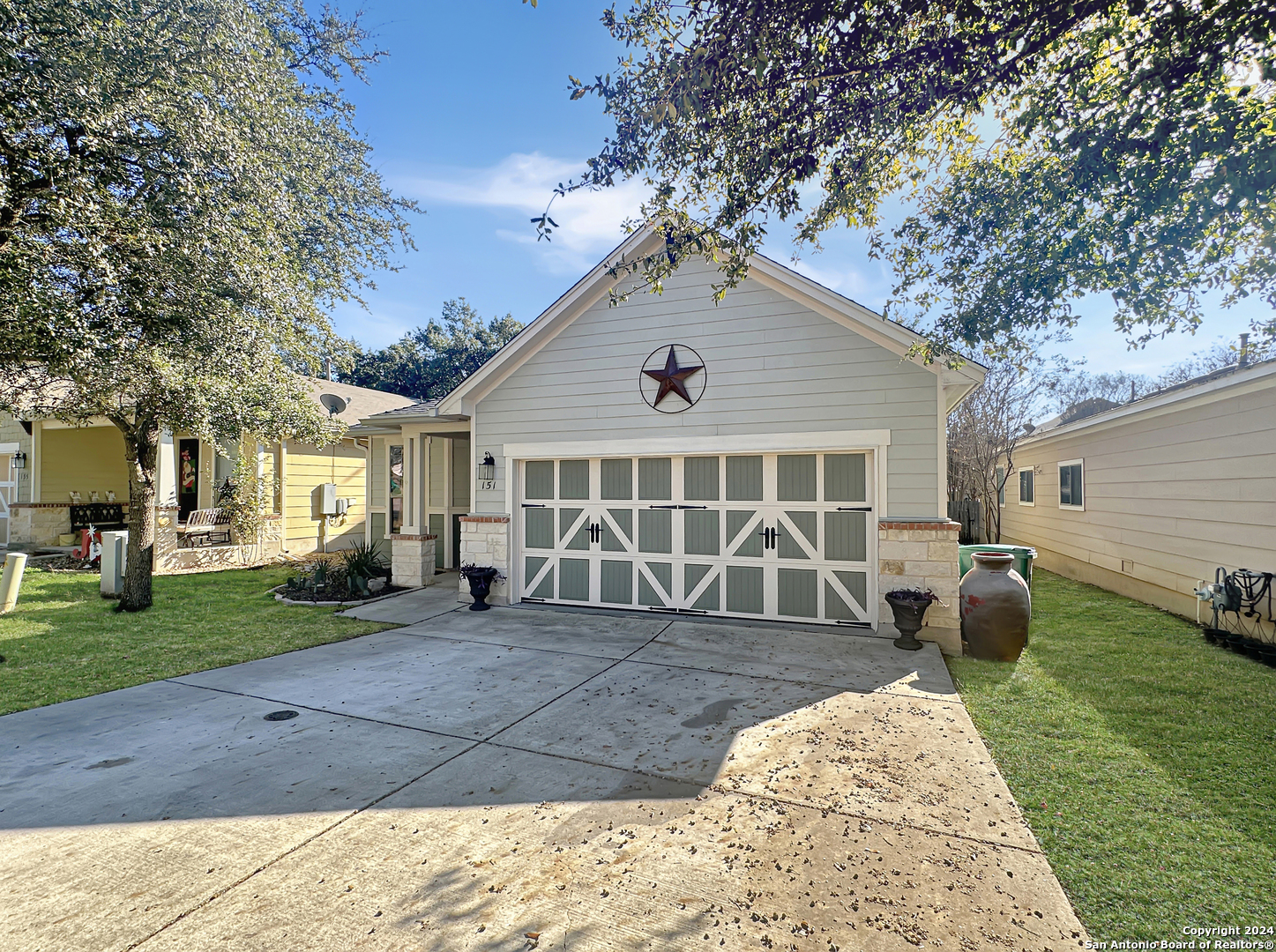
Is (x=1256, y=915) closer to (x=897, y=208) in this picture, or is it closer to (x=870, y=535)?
(x=870, y=535)

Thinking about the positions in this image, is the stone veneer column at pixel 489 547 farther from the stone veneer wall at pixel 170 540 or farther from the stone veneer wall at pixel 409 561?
the stone veneer wall at pixel 170 540

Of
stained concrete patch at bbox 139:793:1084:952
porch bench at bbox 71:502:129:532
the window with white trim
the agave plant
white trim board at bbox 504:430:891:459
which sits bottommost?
stained concrete patch at bbox 139:793:1084:952

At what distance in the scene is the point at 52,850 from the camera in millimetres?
2832

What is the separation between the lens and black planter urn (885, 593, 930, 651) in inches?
257

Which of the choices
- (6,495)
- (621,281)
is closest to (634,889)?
(621,281)

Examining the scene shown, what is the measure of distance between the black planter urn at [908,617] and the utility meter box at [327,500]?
1305 cm

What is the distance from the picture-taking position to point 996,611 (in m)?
6.16

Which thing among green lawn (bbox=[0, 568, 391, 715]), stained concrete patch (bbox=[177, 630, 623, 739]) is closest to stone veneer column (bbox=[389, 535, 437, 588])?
green lawn (bbox=[0, 568, 391, 715])

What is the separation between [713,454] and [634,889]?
5745 mm

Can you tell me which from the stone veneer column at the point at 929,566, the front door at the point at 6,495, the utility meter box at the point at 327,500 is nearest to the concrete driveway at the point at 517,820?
the stone veneer column at the point at 929,566

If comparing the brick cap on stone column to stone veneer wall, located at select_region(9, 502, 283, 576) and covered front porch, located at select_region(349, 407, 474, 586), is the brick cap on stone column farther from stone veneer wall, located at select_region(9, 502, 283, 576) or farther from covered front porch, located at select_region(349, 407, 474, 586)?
stone veneer wall, located at select_region(9, 502, 283, 576)

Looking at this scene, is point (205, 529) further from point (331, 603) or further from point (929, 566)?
point (929, 566)

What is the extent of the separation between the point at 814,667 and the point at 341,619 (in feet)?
21.0

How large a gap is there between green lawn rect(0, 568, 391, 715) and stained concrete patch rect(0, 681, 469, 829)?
2.46 ft
